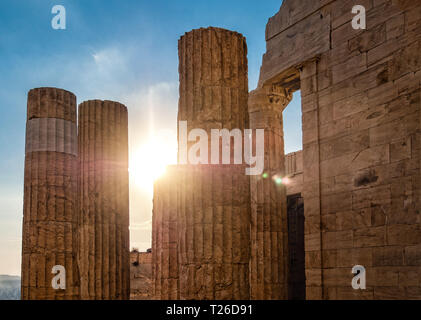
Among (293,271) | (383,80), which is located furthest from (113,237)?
(293,271)

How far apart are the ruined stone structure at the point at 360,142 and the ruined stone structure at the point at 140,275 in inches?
760

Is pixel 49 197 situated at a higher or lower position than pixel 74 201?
higher

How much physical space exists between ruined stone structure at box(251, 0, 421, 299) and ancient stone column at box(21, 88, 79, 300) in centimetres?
914

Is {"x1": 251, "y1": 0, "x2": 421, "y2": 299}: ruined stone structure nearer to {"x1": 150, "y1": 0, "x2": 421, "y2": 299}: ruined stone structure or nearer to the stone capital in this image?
{"x1": 150, "y1": 0, "x2": 421, "y2": 299}: ruined stone structure

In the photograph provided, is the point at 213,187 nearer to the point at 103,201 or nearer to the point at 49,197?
the point at 103,201

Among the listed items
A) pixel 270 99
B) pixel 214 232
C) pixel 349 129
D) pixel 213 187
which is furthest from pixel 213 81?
pixel 270 99

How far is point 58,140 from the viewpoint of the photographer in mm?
17984

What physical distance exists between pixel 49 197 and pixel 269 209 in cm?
799

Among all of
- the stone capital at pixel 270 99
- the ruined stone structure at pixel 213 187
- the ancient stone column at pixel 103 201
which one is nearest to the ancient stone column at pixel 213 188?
the ruined stone structure at pixel 213 187

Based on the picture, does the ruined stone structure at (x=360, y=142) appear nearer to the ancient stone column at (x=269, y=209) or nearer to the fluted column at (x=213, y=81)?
the fluted column at (x=213, y=81)

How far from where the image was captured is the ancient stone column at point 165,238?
18.8 metres

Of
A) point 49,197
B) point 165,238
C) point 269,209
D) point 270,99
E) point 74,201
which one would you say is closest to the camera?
point 270,99

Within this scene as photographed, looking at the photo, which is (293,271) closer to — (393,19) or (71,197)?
(71,197)

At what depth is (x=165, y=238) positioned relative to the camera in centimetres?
1931
